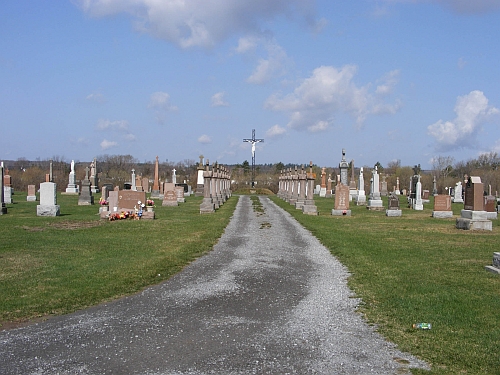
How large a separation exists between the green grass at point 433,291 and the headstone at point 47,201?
1213 centimetres

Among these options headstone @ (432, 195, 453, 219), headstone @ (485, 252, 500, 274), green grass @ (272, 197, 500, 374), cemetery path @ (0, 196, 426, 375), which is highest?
headstone @ (432, 195, 453, 219)

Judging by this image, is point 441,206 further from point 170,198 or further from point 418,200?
point 170,198

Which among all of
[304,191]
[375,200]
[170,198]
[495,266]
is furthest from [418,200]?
[495,266]

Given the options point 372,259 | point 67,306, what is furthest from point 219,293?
point 372,259

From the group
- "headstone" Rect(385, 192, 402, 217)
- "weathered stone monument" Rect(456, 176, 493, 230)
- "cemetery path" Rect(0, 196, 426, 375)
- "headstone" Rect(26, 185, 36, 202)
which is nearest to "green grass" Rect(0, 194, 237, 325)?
"cemetery path" Rect(0, 196, 426, 375)

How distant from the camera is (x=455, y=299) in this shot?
8.15 meters

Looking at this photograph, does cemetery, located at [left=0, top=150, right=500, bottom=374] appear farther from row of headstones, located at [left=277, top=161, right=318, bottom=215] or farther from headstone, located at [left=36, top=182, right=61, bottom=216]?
row of headstones, located at [left=277, top=161, right=318, bottom=215]

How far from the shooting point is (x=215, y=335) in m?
6.23

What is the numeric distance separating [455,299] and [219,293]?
3797 millimetres

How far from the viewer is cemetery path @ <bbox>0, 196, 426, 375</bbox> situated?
17.3 ft

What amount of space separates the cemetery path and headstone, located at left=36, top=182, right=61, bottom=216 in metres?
14.7

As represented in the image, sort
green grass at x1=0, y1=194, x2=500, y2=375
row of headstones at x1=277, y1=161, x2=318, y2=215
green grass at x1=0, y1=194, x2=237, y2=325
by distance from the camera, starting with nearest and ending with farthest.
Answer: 1. green grass at x1=0, y1=194, x2=500, y2=375
2. green grass at x1=0, y1=194, x2=237, y2=325
3. row of headstones at x1=277, y1=161, x2=318, y2=215

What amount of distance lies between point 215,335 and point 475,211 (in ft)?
54.4

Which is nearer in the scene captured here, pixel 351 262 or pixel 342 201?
pixel 351 262
